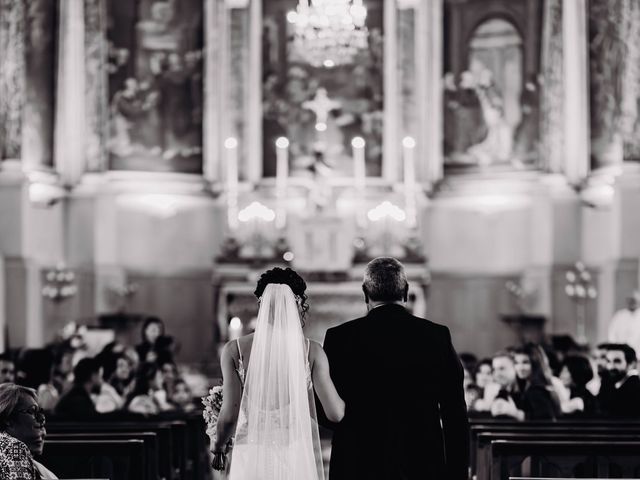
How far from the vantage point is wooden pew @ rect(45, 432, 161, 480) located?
25.9 feet

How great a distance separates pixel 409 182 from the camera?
1922 cm

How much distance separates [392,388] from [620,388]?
16.6ft

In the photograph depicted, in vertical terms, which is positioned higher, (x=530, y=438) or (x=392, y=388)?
(x=392, y=388)

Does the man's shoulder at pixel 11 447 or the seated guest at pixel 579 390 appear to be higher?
the man's shoulder at pixel 11 447

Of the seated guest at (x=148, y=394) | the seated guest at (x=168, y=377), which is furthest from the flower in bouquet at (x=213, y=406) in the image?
the seated guest at (x=168, y=377)

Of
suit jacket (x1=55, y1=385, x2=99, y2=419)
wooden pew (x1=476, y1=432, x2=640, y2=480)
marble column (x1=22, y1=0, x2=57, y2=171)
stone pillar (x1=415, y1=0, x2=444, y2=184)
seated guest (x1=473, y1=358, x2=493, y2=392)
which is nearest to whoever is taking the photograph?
wooden pew (x1=476, y1=432, x2=640, y2=480)

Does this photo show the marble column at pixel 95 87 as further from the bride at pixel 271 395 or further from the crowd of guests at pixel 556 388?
the bride at pixel 271 395

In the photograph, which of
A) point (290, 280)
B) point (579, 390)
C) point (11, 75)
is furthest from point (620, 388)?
point (11, 75)

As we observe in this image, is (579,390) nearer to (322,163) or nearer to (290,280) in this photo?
(290,280)

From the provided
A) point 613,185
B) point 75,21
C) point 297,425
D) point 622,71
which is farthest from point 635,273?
point 297,425

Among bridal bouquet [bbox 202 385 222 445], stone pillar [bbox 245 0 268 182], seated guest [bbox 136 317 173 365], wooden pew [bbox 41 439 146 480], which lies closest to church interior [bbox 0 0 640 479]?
stone pillar [bbox 245 0 268 182]

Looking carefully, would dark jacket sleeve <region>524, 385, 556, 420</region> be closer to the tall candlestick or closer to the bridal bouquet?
the bridal bouquet

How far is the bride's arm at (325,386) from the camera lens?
5.62 metres

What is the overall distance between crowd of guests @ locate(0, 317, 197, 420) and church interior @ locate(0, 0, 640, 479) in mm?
4589
